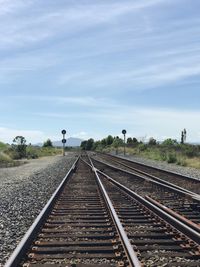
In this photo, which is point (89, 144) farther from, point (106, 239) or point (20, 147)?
point (106, 239)

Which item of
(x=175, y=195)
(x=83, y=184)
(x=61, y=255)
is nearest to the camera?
(x=61, y=255)

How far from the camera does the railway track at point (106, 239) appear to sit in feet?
21.4

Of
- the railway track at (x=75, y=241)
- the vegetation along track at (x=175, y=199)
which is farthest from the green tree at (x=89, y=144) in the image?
the railway track at (x=75, y=241)

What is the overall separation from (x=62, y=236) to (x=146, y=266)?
90.3 inches

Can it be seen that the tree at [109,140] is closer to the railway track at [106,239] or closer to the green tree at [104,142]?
the green tree at [104,142]

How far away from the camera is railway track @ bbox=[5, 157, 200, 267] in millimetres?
6527

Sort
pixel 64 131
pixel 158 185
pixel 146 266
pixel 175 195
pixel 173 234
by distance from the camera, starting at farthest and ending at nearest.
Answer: pixel 64 131
pixel 158 185
pixel 175 195
pixel 173 234
pixel 146 266

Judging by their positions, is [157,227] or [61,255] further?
[157,227]

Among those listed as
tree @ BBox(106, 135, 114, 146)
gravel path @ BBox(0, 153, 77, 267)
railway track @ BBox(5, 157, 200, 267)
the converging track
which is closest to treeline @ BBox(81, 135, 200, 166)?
tree @ BBox(106, 135, 114, 146)

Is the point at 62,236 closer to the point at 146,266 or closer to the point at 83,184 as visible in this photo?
the point at 146,266

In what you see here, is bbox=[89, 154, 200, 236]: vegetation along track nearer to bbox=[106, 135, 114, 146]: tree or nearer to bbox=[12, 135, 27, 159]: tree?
bbox=[12, 135, 27, 159]: tree

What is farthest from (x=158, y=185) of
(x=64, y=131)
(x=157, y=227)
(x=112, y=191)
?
(x=64, y=131)

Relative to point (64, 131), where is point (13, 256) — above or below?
below

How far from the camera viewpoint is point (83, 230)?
8.65 m
